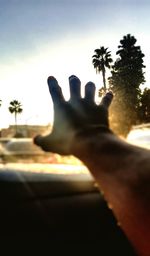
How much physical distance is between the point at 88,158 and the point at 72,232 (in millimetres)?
337

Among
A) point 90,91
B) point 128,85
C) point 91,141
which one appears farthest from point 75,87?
point 128,85

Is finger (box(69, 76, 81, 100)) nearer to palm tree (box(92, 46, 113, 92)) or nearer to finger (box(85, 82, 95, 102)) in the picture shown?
finger (box(85, 82, 95, 102))

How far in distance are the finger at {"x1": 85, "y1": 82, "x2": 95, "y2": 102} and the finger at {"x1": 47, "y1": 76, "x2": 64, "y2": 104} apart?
0.22 feet

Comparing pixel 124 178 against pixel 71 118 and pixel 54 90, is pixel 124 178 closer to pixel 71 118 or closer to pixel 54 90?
pixel 71 118

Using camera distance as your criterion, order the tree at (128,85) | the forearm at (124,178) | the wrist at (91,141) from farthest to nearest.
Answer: the tree at (128,85) → the wrist at (91,141) → the forearm at (124,178)

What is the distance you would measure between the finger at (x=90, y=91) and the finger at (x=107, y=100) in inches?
1.5

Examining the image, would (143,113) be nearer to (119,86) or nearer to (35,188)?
(119,86)

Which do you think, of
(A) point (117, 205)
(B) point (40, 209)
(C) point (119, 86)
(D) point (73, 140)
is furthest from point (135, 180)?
(C) point (119, 86)

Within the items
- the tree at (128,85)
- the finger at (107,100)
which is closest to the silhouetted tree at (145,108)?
the tree at (128,85)

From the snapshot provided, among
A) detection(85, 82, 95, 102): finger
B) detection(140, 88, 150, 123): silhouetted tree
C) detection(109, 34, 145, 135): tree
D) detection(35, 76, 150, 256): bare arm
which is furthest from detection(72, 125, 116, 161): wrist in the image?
detection(140, 88, 150, 123): silhouetted tree

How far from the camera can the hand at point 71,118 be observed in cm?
109

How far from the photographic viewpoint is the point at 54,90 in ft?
3.83

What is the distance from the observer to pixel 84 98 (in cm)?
116

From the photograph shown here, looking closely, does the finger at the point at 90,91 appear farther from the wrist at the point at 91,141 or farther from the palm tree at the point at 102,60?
the palm tree at the point at 102,60
